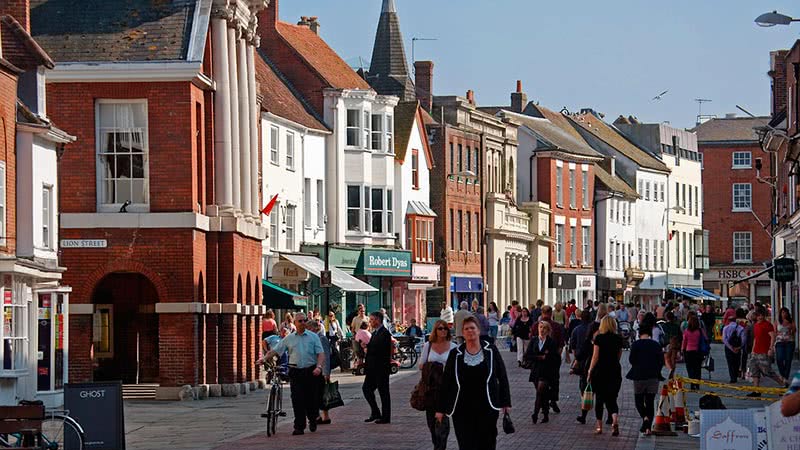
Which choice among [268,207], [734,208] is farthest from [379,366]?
[734,208]

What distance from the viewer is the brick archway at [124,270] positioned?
3631cm

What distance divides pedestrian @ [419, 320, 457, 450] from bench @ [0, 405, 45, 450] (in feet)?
13.4

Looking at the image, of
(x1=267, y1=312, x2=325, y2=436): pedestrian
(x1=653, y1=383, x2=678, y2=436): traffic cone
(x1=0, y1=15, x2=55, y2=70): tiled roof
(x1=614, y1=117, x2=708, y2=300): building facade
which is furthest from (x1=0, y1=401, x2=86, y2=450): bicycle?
(x1=614, y1=117, x2=708, y2=300): building facade

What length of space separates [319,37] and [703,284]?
54646 millimetres

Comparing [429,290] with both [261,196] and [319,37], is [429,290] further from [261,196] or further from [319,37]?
[261,196]

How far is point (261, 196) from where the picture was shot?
170 feet

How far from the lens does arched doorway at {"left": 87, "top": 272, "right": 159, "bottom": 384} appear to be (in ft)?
126

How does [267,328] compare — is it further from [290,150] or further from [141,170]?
[290,150]

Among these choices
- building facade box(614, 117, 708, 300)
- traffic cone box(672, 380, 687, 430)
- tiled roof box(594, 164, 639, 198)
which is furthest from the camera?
building facade box(614, 117, 708, 300)

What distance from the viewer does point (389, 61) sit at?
79.6 meters

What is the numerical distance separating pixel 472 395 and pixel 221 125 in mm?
23375

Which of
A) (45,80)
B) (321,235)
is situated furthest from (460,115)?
(45,80)

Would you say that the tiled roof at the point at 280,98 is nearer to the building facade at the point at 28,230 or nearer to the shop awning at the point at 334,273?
the shop awning at the point at 334,273

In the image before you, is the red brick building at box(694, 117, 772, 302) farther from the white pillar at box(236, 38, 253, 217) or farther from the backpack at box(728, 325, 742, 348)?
the white pillar at box(236, 38, 253, 217)
